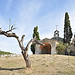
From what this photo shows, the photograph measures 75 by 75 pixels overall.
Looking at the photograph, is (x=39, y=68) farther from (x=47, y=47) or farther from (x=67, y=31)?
(x=67, y=31)

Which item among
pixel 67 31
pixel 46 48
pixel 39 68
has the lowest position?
pixel 39 68

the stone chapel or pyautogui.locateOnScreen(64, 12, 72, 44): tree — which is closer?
the stone chapel

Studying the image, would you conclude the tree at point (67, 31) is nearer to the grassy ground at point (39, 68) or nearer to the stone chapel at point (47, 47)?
the stone chapel at point (47, 47)

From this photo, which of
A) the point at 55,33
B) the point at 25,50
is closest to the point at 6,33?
the point at 25,50

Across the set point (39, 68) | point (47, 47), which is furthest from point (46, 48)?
point (39, 68)

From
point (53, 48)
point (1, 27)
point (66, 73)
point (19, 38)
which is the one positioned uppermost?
point (1, 27)

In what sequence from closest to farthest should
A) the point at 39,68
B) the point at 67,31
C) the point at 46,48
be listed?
the point at 39,68
the point at 67,31
the point at 46,48

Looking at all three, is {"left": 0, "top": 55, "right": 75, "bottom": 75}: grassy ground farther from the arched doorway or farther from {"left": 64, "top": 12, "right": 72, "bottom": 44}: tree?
→ {"left": 64, "top": 12, "right": 72, "bottom": 44}: tree

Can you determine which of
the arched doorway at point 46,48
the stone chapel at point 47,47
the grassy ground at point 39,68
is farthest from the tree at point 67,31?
the grassy ground at point 39,68

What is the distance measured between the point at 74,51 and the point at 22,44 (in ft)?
66.6

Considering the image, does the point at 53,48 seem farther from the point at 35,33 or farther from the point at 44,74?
the point at 44,74

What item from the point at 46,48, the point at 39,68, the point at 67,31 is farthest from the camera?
the point at 46,48

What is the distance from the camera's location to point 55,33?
38125 mm

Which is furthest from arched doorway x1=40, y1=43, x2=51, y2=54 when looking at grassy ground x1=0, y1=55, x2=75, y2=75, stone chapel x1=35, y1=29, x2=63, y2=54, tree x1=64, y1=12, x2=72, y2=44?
grassy ground x1=0, y1=55, x2=75, y2=75
